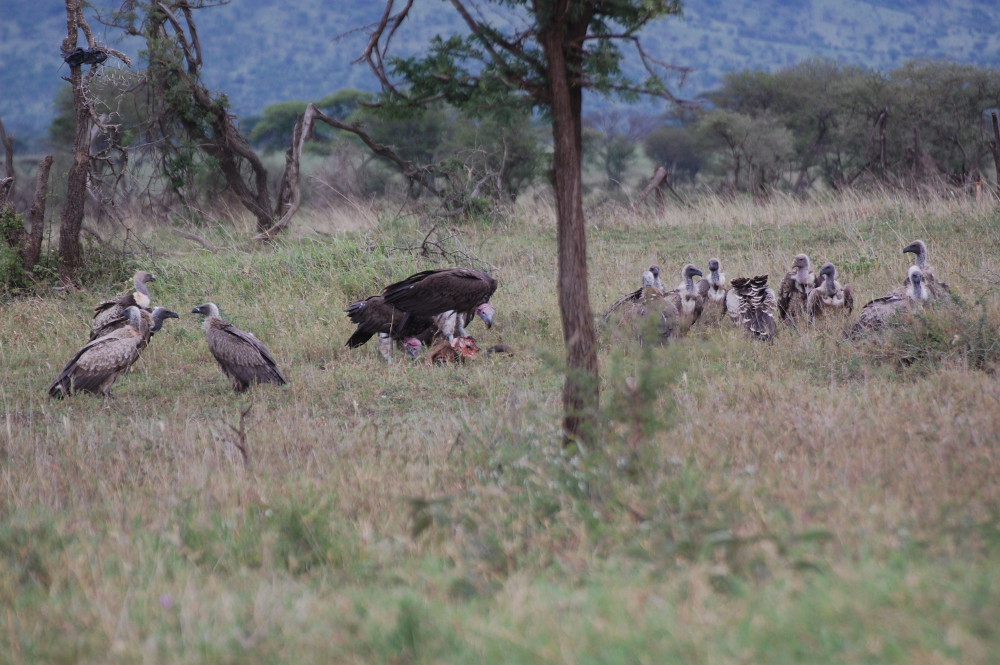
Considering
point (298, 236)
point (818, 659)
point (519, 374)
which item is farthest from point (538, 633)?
point (298, 236)


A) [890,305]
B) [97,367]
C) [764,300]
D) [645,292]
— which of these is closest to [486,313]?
[645,292]

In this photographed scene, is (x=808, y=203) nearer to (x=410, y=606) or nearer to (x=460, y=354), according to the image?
(x=460, y=354)

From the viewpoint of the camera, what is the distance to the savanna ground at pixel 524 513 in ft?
8.96

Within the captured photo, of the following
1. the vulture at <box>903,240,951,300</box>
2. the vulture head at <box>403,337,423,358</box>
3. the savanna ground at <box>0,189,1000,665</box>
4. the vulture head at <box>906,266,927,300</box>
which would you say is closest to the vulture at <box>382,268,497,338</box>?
the vulture head at <box>403,337,423,358</box>

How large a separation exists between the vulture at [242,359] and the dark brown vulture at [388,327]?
1.32 m

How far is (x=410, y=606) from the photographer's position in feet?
9.61

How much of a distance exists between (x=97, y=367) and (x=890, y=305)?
6491 mm

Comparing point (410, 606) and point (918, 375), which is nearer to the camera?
point (410, 606)

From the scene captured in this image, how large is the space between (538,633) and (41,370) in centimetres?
741

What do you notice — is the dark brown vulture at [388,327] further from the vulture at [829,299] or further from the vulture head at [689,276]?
the vulture at [829,299]

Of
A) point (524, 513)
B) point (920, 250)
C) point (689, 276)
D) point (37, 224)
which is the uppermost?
point (37, 224)

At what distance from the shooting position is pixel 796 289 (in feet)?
30.5

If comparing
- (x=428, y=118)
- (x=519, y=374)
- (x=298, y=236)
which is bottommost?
(x=519, y=374)

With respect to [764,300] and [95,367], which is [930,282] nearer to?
[764,300]
